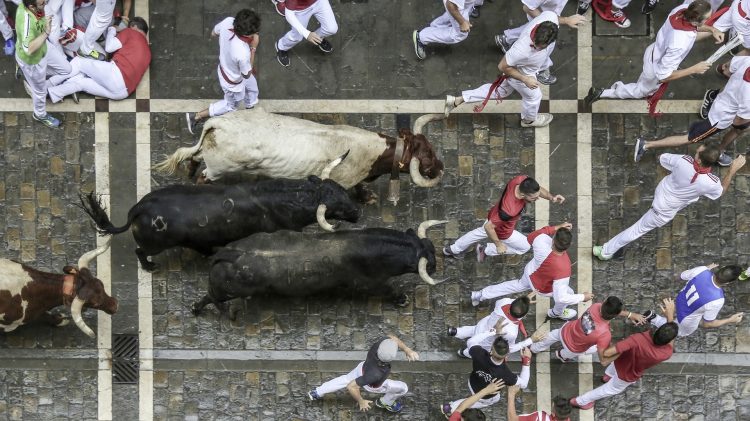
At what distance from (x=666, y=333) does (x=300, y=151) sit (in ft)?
17.9

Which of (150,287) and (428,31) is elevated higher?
(428,31)

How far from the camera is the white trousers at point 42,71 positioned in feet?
43.3

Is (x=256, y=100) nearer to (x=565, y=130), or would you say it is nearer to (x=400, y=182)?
(x=400, y=182)

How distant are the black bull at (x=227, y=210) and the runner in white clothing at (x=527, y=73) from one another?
270cm

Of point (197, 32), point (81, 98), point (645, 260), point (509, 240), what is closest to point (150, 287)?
point (81, 98)

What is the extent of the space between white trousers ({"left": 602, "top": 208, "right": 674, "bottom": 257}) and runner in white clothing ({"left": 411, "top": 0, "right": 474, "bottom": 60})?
3.87 m

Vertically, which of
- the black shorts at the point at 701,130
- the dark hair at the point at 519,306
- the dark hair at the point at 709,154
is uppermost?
the black shorts at the point at 701,130

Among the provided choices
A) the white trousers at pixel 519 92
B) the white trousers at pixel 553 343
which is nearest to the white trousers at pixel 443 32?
the white trousers at pixel 519 92

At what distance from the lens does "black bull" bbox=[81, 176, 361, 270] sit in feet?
40.9

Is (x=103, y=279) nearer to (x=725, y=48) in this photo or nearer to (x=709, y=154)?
(x=709, y=154)

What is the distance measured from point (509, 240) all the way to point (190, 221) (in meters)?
4.51

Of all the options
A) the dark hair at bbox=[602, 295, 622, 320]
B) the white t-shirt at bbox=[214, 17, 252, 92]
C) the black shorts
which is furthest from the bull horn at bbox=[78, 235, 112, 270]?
the black shorts

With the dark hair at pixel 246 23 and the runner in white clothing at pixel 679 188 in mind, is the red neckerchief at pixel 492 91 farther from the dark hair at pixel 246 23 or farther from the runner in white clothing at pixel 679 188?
the dark hair at pixel 246 23

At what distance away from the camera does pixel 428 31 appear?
558 inches
